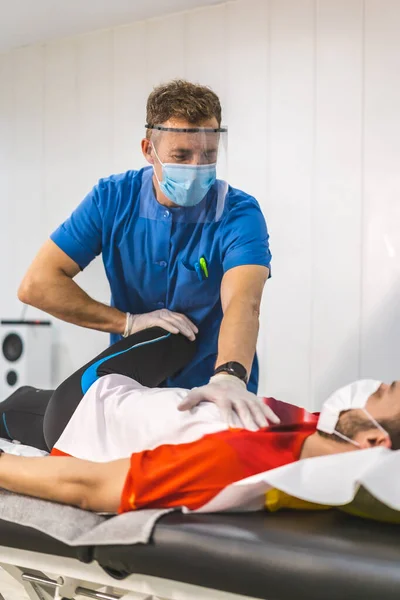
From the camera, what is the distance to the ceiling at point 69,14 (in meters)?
3.45

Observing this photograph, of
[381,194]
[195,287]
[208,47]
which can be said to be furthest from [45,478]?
[208,47]

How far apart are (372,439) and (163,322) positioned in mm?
879

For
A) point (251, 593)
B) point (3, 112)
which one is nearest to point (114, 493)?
point (251, 593)

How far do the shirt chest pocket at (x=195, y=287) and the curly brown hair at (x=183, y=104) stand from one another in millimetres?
392

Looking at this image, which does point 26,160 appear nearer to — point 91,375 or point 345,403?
point 91,375

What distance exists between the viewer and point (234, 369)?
5.34 feet

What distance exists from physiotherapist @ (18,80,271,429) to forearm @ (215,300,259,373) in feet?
0.08

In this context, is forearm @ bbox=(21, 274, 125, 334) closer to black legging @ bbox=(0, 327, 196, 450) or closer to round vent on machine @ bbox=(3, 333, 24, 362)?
black legging @ bbox=(0, 327, 196, 450)

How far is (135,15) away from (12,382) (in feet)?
6.21

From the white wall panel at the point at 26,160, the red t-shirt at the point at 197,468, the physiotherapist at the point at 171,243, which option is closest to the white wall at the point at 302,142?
the white wall panel at the point at 26,160

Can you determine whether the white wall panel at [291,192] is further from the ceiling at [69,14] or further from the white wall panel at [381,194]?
the ceiling at [69,14]

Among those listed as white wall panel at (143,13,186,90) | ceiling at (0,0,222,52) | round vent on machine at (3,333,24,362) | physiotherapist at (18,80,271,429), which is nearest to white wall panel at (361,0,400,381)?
ceiling at (0,0,222,52)

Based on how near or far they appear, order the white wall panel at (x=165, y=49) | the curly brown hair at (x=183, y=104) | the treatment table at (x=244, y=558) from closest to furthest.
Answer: the treatment table at (x=244, y=558), the curly brown hair at (x=183, y=104), the white wall panel at (x=165, y=49)

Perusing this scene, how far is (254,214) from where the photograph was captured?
2023 mm
